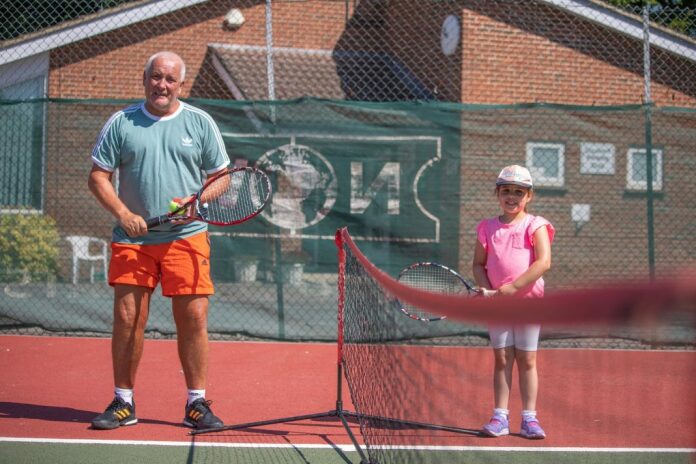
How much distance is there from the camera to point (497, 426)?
2672 mm

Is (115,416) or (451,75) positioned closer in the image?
(115,416)

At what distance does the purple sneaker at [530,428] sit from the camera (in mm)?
2388

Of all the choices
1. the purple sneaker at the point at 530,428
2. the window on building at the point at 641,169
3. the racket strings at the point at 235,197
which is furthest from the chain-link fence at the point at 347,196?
the purple sneaker at the point at 530,428

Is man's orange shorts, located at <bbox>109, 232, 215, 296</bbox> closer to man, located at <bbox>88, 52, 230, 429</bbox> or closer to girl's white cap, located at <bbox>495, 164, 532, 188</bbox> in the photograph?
man, located at <bbox>88, 52, 230, 429</bbox>

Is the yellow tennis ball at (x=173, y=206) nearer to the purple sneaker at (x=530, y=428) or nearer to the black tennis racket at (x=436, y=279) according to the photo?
the black tennis racket at (x=436, y=279)

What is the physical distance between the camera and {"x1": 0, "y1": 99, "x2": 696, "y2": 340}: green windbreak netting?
862 cm

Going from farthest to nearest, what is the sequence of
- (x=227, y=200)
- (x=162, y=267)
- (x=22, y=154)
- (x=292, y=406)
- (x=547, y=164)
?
(x=547, y=164), (x=22, y=154), (x=292, y=406), (x=227, y=200), (x=162, y=267)

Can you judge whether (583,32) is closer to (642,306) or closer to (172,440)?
(172,440)

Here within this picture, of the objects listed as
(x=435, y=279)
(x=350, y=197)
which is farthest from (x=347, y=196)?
(x=435, y=279)

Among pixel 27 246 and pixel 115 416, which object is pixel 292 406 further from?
pixel 27 246

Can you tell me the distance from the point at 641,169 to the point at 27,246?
5860mm

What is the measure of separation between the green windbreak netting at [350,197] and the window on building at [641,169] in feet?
0.05

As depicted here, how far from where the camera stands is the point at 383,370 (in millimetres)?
3926

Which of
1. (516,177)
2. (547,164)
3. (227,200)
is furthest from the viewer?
(547,164)
